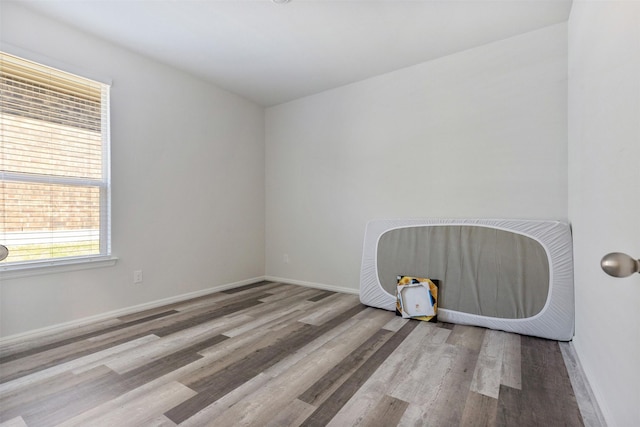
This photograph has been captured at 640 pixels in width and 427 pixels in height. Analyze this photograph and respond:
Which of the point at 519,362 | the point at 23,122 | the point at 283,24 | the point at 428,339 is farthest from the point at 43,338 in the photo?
the point at 519,362

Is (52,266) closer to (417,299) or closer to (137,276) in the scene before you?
(137,276)

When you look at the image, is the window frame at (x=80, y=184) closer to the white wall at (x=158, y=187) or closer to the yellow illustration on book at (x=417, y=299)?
the white wall at (x=158, y=187)

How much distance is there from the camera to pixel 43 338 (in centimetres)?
236

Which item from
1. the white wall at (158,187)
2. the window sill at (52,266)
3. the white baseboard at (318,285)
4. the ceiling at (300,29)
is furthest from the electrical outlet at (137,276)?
the ceiling at (300,29)

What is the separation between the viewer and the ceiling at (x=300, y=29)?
234 centimetres

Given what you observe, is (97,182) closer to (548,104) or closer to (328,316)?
(328,316)

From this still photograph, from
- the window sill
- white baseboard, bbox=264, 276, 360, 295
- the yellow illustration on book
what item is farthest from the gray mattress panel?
the window sill

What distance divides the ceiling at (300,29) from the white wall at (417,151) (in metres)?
0.26

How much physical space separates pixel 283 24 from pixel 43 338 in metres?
3.06

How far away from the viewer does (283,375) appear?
182 cm

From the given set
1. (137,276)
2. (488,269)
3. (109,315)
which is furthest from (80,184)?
(488,269)

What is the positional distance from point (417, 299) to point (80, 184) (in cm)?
308

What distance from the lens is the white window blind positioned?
7.54ft

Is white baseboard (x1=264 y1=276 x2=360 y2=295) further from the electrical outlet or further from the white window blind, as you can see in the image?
the white window blind
